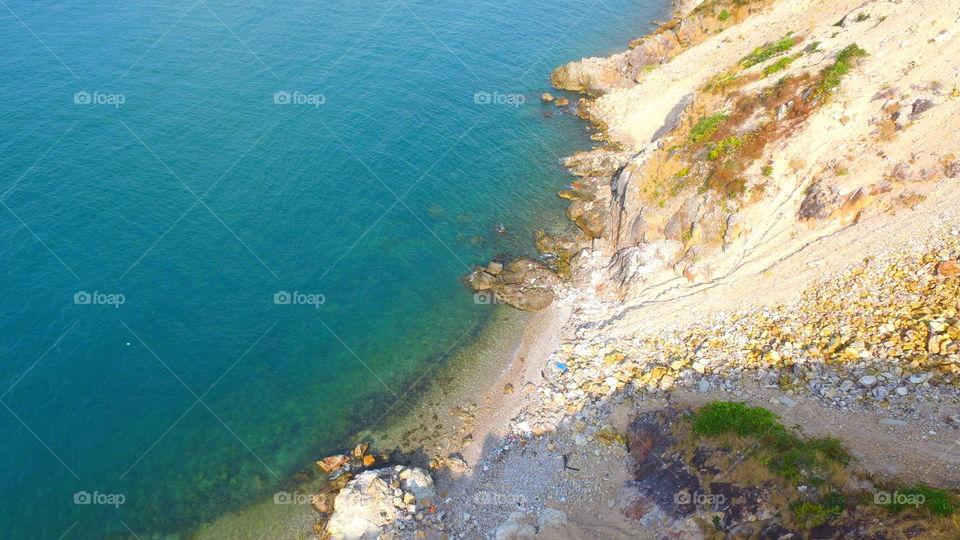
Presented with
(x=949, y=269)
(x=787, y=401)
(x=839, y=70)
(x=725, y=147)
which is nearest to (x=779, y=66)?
(x=839, y=70)

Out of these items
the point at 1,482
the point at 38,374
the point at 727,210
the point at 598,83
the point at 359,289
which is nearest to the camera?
the point at 1,482

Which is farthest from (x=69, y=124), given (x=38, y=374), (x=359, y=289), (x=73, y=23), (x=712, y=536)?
(x=712, y=536)

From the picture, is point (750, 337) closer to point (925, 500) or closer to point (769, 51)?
point (925, 500)

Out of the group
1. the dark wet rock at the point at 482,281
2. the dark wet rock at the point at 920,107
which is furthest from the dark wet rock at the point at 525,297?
the dark wet rock at the point at 920,107

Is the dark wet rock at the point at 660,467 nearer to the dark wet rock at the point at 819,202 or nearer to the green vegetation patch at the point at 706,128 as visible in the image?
the dark wet rock at the point at 819,202

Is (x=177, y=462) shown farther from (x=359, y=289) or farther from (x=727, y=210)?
(x=727, y=210)

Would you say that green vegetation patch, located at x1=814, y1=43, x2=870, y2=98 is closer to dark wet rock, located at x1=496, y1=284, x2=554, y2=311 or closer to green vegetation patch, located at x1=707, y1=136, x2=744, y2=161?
green vegetation patch, located at x1=707, y1=136, x2=744, y2=161
